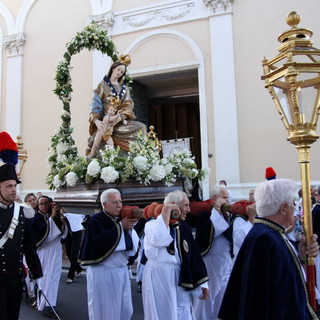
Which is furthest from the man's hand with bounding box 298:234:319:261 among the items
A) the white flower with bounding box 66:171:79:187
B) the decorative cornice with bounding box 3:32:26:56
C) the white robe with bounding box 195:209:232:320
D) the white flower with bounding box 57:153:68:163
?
the decorative cornice with bounding box 3:32:26:56

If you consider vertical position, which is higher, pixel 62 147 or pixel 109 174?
pixel 62 147

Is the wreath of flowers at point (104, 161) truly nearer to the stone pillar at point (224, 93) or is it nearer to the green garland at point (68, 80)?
the green garland at point (68, 80)

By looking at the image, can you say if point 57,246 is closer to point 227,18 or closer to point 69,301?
point 69,301

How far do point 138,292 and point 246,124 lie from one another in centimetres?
521

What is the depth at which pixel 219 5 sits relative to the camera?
1020 centimetres

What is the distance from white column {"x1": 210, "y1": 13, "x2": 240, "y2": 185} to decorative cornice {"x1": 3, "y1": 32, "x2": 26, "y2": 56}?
6.41 m

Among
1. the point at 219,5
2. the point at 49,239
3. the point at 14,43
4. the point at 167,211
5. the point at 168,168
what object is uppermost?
the point at 14,43

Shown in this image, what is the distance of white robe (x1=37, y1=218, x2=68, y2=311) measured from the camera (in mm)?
5520

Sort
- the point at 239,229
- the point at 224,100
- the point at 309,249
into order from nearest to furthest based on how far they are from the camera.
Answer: the point at 309,249
the point at 239,229
the point at 224,100

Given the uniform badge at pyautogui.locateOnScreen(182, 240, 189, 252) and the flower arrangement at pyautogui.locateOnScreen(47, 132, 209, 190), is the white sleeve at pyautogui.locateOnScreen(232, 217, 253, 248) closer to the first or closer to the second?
the flower arrangement at pyautogui.locateOnScreen(47, 132, 209, 190)

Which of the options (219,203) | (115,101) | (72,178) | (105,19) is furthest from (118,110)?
(105,19)

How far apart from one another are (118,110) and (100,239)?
6.83ft

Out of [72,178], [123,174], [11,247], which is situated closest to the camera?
[11,247]

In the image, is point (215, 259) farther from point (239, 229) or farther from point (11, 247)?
point (11, 247)
